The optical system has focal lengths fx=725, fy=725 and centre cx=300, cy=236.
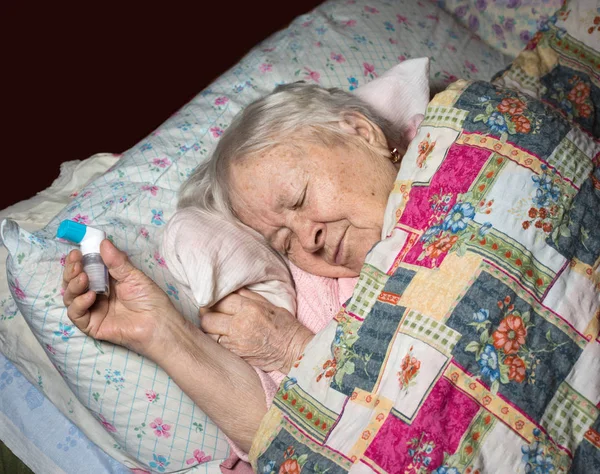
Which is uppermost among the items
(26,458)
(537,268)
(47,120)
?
(537,268)

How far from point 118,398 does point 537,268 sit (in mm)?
929

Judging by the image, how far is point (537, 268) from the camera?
55.3 inches

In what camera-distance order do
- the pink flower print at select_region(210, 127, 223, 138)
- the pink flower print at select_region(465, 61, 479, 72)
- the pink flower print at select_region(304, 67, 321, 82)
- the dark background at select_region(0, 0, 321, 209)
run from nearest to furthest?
the pink flower print at select_region(210, 127, 223, 138) → the pink flower print at select_region(304, 67, 321, 82) → the pink flower print at select_region(465, 61, 479, 72) → the dark background at select_region(0, 0, 321, 209)

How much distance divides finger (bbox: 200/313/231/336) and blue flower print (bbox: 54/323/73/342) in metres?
0.30

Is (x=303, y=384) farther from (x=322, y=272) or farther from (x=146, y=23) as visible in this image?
(x=146, y=23)

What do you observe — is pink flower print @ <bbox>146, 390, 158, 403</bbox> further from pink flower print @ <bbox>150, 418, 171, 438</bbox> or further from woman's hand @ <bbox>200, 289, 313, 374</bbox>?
woman's hand @ <bbox>200, 289, 313, 374</bbox>

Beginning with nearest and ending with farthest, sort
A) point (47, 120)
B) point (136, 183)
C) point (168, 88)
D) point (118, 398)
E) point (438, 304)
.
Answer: point (438, 304) → point (118, 398) → point (136, 183) → point (47, 120) → point (168, 88)

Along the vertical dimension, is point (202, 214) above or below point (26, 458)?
above

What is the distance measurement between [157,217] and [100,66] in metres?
1.84

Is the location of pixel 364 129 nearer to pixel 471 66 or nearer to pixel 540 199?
pixel 540 199

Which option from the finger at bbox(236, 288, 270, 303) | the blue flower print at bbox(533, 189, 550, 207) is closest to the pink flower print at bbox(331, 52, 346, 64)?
the finger at bbox(236, 288, 270, 303)

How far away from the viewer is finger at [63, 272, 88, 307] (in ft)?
4.56

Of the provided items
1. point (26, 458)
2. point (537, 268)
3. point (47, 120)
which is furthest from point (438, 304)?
point (47, 120)

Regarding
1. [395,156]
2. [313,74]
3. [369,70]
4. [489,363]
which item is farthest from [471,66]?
[489,363]
